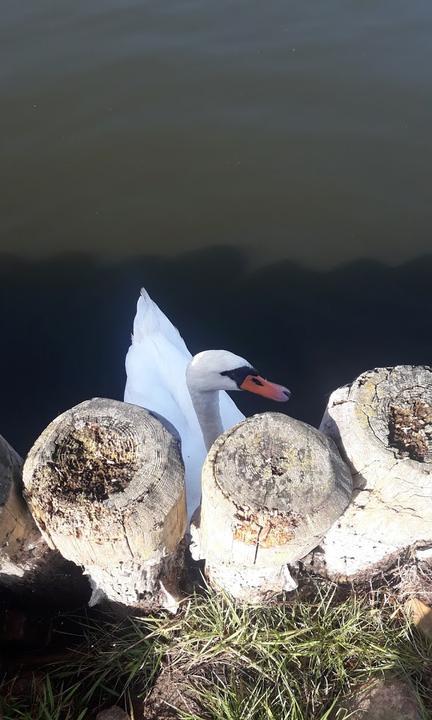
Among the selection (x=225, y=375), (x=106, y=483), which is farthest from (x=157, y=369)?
(x=106, y=483)

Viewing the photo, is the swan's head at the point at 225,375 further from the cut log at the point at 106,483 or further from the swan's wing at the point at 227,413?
the cut log at the point at 106,483

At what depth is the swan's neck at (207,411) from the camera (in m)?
3.08

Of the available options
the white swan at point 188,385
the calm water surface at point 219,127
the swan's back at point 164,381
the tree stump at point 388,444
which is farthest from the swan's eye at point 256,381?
the calm water surface at point 219,127

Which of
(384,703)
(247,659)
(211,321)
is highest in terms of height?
(247,659)

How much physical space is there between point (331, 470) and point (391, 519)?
1.36 ft

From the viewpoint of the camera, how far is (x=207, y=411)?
10.3ft

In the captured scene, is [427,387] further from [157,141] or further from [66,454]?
[157,141]

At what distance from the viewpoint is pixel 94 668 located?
2361 millimetres

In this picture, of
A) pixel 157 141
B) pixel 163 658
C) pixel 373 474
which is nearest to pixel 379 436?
pixel 373 474

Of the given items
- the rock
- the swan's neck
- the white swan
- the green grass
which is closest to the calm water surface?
the white swan

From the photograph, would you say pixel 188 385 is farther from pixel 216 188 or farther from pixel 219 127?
pixel 219 127

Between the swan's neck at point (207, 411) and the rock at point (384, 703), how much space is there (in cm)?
141

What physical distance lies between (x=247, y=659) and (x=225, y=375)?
51.4 inches

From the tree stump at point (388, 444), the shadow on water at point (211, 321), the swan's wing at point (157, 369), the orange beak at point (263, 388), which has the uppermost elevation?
the tree stump at point (388, 444)
